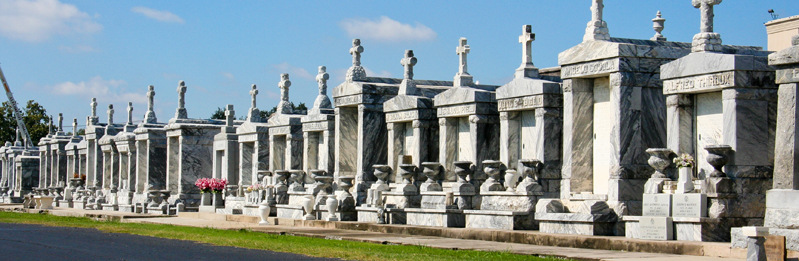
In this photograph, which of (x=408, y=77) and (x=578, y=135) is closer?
(x=578, y=135)

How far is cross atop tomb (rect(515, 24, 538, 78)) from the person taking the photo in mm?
23656

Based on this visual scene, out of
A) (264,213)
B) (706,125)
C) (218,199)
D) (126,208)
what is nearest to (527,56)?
(706,125)

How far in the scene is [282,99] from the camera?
3494 centimetres

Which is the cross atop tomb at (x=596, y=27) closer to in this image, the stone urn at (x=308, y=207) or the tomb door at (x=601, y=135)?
the tomb door at (x=601, y=135)

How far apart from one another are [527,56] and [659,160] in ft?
18.7

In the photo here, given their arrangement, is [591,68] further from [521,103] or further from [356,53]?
[356,53]

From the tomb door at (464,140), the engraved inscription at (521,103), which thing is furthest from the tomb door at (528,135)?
the tomb door at (464,140)

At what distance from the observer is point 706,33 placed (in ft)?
62.5

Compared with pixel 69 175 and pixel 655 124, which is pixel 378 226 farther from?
pixel 69 175

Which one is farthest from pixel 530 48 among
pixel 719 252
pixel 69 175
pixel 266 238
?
pixel 69 175

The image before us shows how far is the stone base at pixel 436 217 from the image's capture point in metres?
23.0

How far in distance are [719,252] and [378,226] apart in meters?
9.62

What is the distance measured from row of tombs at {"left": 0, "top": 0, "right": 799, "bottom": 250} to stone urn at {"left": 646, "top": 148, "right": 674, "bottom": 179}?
3cm

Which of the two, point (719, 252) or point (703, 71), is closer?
point (719, 252)
